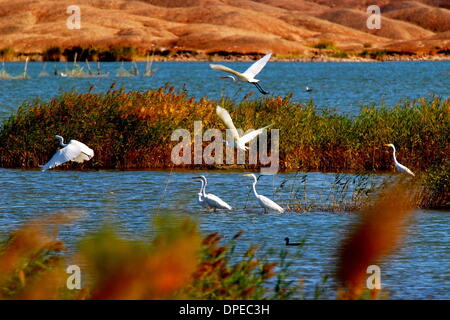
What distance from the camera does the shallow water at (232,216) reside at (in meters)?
11.3

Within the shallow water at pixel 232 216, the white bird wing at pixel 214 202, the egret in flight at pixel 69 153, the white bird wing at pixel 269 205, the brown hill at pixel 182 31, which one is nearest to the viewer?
the shallow water at pixel 232 216

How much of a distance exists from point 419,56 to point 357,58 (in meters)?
9.98

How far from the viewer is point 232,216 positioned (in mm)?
15672

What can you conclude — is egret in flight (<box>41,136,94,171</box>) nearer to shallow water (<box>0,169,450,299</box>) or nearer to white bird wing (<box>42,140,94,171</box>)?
white bird wing (<box>42,140,94,171</box>)

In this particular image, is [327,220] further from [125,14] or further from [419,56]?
[125,14]

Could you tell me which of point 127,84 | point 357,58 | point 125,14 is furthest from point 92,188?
point 125,14

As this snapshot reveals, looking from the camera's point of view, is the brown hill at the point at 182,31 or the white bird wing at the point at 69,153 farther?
the brown hill at the point at 182,31

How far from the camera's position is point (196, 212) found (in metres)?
16.0

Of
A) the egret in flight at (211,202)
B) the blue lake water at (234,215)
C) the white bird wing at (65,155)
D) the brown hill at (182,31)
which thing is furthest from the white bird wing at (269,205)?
the brown hill at (182,31)

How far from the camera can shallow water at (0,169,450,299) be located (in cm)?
1127

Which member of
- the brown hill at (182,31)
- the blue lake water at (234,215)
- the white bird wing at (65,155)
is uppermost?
the white bird wing at (65,155)

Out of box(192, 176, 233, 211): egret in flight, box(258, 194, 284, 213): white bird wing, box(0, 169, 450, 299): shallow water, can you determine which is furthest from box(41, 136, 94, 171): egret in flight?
box(258, 194, 284, 213): white bird wing

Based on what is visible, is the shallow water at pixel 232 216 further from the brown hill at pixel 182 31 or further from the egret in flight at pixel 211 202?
the brown hill at pixel 182 31

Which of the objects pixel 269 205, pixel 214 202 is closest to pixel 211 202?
pixel 214 202
